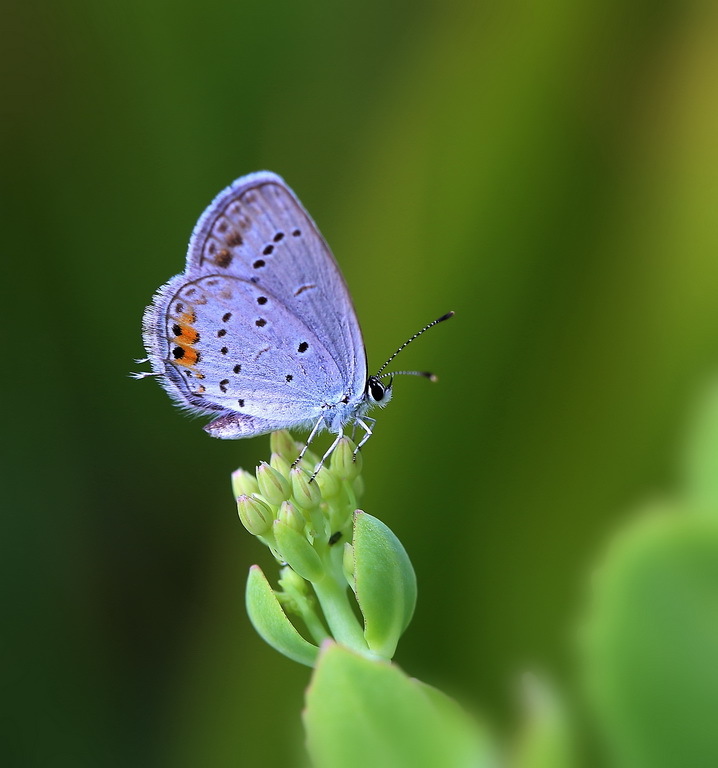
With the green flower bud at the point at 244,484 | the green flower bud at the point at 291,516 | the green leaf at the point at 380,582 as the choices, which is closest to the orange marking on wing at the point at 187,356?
the green flower bud at the point at 244,484

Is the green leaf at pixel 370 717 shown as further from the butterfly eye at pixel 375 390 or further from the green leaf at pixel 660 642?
the butterfly eye at pixel 375 390

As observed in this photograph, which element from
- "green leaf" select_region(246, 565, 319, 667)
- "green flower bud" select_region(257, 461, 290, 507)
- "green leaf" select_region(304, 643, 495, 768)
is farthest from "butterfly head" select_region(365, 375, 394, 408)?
"green leaf" select_region(304, 643, 495, 768)

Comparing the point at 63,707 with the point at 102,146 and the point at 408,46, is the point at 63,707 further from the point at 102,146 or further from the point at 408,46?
the point at 408,46

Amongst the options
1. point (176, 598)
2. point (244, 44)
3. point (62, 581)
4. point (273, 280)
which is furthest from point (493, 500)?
point (244, 44)

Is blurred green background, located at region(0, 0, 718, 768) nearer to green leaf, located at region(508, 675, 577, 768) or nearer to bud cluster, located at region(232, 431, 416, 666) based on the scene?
bud cluster, located at region(232, 431, 416, 666)

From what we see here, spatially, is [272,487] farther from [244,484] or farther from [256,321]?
[256,321]

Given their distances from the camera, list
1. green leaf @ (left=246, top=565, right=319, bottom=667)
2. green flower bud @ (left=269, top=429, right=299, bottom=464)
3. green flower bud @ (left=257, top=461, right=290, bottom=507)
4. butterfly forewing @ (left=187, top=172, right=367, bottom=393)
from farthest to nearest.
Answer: butterfly forewing @ (left=187, top=172, right=367, bottom=393) < green flower bud @ (left=269, top=429, right=299, bottom=464) < green flower bud @ (left=257, top=461, right=290, bottom=507) < green leaf @ (left=246, top=565, right=319, bottom=667)

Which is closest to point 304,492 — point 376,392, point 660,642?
point 660,642
